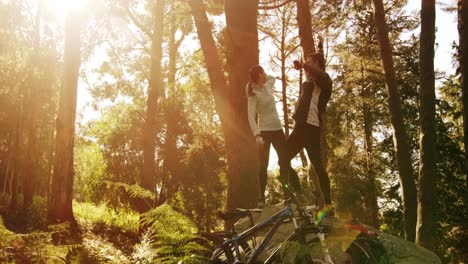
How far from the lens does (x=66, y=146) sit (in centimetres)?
1227

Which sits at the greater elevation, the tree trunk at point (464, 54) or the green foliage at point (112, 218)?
the tree trunk at point (464, 54)

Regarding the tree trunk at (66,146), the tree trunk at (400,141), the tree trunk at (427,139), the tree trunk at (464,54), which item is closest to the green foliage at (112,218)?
the tree trunk at (66,146)

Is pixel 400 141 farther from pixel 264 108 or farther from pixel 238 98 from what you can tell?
pixel 264 108

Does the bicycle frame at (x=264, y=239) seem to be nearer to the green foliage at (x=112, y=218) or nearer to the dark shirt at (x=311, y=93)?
the dark shirt at (x=311, y=93)

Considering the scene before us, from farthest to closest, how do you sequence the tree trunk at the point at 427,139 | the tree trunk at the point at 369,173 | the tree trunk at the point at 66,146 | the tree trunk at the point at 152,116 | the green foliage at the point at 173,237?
1. the tree trunk at the point at 369,173
2. the tree trunk at the point at 152,116
3. the tree trunk at the point at 66,146
4. the tree trunk at the point at 427,139
5. the green foliage at the point at 173,237

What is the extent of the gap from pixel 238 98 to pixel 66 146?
6210mm

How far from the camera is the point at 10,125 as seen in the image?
36.9m

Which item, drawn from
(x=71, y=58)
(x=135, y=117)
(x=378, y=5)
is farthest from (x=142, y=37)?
(x=378, y=5)

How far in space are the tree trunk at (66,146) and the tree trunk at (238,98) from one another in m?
5.64

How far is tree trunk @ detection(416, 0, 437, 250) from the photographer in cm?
958

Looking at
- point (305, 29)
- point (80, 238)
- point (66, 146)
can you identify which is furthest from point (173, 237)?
point (305, 29)

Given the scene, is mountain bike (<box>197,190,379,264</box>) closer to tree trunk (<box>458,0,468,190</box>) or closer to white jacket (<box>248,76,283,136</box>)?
white jacket (<box>248,76,283,136</box>)

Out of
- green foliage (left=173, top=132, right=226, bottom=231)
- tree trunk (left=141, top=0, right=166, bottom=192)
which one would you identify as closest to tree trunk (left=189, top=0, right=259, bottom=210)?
tree trunk (left=141, top=0, right=166, bottom=192)

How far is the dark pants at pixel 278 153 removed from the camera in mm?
6359
